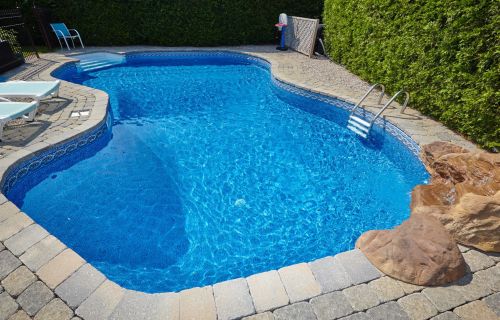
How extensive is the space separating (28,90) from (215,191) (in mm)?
5485

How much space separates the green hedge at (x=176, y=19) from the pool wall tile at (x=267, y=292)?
1365cm

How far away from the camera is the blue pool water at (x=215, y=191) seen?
4211 mm

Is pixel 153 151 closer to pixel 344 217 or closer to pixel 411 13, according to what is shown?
pixel 344 217

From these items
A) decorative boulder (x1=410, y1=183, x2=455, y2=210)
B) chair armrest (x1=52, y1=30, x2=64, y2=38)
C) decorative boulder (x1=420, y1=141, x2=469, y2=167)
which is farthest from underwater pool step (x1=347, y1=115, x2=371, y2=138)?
chair armrest (x1=52, y1=30, x2=64, y2=38)

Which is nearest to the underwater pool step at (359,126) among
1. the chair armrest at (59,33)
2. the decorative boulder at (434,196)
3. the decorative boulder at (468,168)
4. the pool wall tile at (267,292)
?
the decorative boulder at (468,168)

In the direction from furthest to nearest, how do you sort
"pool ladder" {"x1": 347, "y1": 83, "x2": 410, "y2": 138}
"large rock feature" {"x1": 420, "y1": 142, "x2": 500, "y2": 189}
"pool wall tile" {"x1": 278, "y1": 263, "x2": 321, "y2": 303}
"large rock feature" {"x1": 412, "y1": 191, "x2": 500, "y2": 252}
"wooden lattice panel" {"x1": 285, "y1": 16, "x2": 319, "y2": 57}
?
"wooden lattice panel" {"x1": 285, "y1": 16, "x2": 319, "y2": 57}, "pool ladder" {"x1": 347, "y1": 83, "x2": 410, "y2": 138}, "large rock feature" {"x1": 420, "y1": 142, "x2": 500, "y2": 189}, "large rock feature" {"x1": 412, "y1": 191, "x2": 500, "y2": 252}, "pool wall tile" {"x1": 278, "y1": 263, "x2": 321, "y2": 303}

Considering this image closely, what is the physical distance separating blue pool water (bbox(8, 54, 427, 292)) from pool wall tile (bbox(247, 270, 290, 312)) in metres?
0.87

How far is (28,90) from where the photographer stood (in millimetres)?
6766

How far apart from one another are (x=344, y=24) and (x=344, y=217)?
8.27 m

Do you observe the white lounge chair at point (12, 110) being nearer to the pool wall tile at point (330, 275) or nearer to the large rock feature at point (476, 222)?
the pool wall tile at point (330, 275)

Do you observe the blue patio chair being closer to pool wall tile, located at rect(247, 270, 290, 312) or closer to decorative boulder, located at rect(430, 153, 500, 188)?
pool wall tile, located at rect(247, 270, 290, 312)

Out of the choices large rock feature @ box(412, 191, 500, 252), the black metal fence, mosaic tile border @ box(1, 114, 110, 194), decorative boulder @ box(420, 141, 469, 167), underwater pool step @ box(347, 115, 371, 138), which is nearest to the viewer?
large rock feature @ box(412, 191, 500, 252)

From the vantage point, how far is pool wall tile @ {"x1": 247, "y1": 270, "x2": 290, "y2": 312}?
289cm

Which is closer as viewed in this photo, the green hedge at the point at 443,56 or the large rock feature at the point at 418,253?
the large rock feature at the point at 418,253
